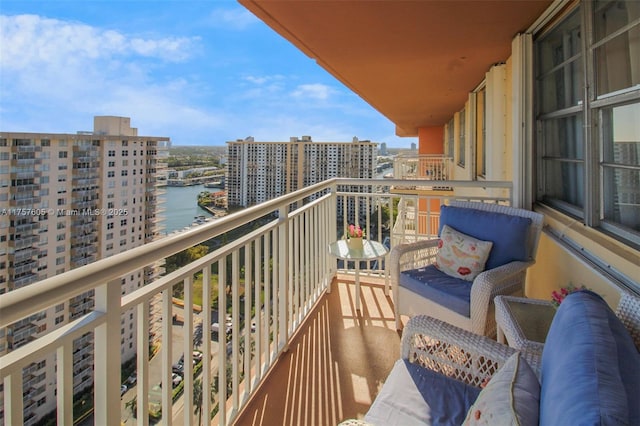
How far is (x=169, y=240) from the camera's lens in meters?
1.16

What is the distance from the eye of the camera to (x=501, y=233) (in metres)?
2.40

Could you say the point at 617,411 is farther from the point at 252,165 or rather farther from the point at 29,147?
the point at 252,165

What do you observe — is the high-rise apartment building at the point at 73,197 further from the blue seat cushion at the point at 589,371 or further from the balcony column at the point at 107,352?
the blue seat cushion at the point at 589,371

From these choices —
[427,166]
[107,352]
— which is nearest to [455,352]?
[107,352]

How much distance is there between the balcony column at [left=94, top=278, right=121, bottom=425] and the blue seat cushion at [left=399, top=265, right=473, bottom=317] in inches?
71.8

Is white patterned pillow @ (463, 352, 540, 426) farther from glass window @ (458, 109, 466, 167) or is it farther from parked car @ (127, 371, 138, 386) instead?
glass window @ (458, 109, 466, 167)

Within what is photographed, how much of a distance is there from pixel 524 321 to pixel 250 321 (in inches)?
53.0

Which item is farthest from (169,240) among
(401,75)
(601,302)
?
(401,75)

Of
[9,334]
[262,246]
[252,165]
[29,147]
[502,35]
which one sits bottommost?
[9,334]

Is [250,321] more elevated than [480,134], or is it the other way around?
[480,134]

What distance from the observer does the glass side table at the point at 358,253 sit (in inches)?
113

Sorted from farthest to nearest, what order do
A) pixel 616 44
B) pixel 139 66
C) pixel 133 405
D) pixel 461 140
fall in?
pixel 139 66 < pixel 461 140 < pixel 616 44 < pixel 133 405

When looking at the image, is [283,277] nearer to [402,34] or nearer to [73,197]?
[73,197]

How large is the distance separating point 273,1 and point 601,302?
2.25 m
